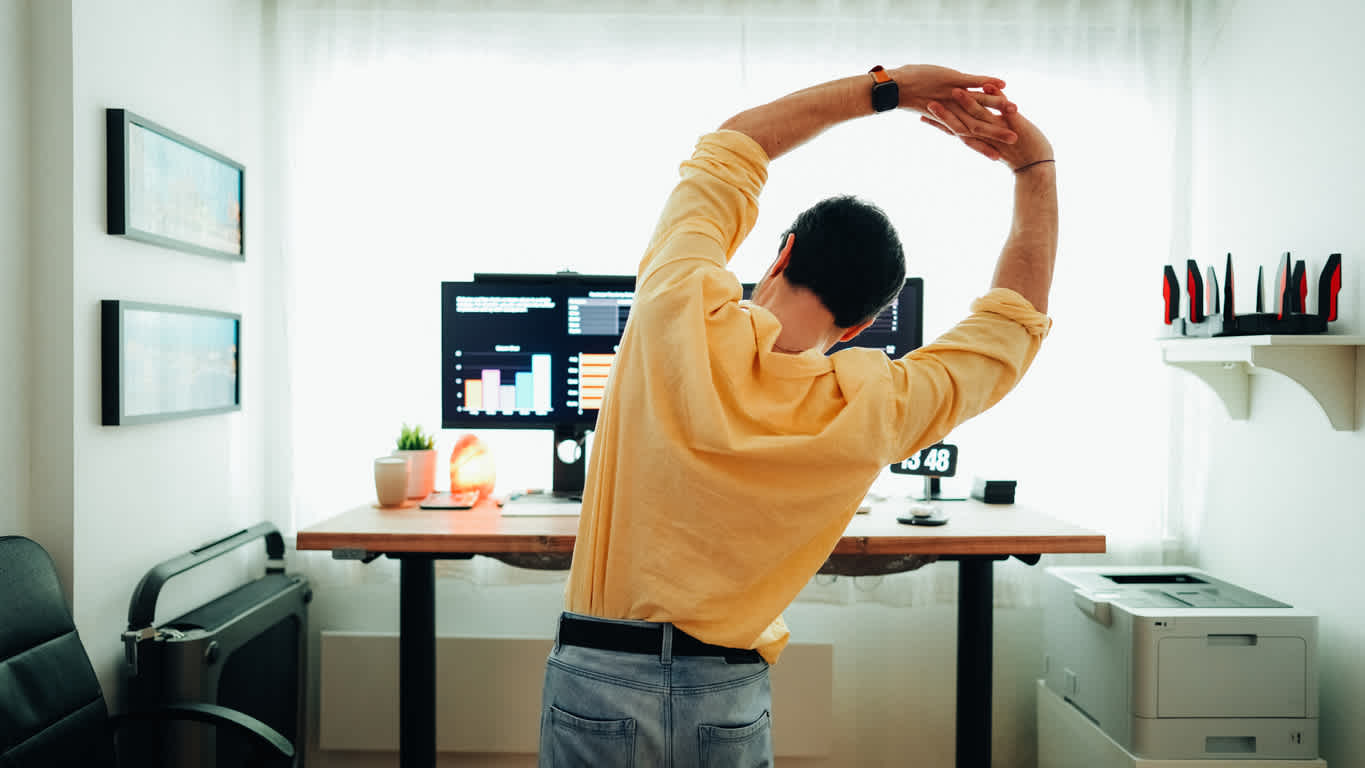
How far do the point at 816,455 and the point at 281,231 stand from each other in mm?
2239

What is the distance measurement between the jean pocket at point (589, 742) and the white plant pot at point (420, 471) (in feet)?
4.51

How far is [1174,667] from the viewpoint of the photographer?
6.40 ft

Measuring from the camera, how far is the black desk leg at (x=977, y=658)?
6.78 ft

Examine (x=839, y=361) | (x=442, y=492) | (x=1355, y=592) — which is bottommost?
(x=1355, y=592)

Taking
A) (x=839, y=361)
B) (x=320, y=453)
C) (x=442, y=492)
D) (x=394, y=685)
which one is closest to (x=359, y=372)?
(x=320, y=453)

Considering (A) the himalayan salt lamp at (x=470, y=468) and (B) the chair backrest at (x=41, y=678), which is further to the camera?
(A) the himalayan salt lamp at (x=470, y=468)

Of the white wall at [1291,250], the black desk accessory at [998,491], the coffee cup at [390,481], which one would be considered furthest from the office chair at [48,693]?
the white wall at [1291,250]

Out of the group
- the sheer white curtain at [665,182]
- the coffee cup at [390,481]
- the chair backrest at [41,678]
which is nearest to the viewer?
the chair backrest at [41,678]

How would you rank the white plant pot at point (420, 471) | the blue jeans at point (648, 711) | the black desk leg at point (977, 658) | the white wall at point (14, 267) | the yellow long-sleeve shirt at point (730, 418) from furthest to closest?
1. the white plant pot at point (420, 471)
2. the black desk leg at point (977, 658)
3. the white wall at point (14, 267)
4. the blue jeans at point (648, 711)
5. the yellow long-sleeve shirt at point (730, 418)

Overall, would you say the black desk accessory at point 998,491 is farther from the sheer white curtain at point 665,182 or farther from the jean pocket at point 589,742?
the jean pocket at point 589,742

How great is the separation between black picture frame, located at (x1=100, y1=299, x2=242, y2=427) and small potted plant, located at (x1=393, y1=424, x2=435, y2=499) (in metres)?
0.51

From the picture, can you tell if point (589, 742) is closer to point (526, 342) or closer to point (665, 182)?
point (526, 342)

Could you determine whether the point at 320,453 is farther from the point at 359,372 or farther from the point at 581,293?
the point at 581,293

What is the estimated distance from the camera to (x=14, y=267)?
1.71m
